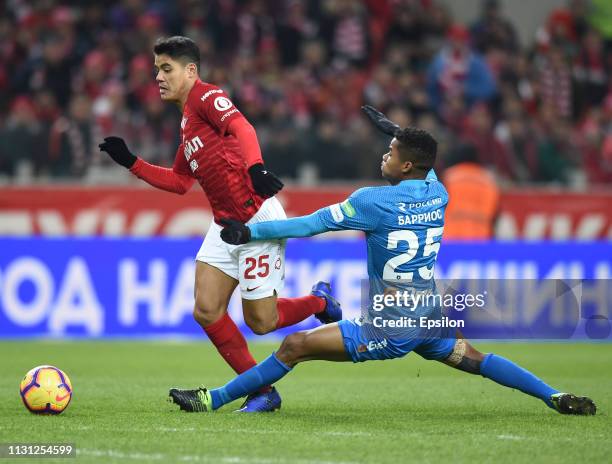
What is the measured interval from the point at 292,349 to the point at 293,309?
707 mm

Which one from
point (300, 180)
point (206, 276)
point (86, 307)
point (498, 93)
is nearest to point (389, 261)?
point (206, 276)

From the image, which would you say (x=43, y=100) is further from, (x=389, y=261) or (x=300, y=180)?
(x=389, y=261)

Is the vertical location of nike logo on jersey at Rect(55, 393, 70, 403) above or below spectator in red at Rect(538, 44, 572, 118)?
below

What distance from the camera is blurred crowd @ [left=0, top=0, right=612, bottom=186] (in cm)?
1471

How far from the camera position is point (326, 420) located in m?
6.96

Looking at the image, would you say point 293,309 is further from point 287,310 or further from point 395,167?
point 395,167

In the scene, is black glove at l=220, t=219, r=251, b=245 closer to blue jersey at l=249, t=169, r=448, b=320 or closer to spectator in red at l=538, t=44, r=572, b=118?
blue jersey at l=249, t=169, r=448, b=320

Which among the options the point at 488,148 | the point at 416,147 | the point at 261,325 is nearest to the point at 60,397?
the point at 261,325

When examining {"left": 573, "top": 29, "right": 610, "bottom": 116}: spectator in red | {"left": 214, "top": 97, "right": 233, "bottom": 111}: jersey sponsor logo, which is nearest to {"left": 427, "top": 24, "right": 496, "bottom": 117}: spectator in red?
{"left": 573, "top": 29, "right": 610, "bottom": 116}: spectator in red

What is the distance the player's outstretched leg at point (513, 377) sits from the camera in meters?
7.04

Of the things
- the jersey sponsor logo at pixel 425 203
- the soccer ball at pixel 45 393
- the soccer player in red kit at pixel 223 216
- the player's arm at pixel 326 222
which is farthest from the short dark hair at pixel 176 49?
the soccer ball at pixel 45 393

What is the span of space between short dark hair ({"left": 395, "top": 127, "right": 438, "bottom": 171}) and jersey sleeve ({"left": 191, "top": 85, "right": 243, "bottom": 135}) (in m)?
1.07

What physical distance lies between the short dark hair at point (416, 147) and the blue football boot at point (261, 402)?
1738 mm

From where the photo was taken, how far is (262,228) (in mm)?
6746
